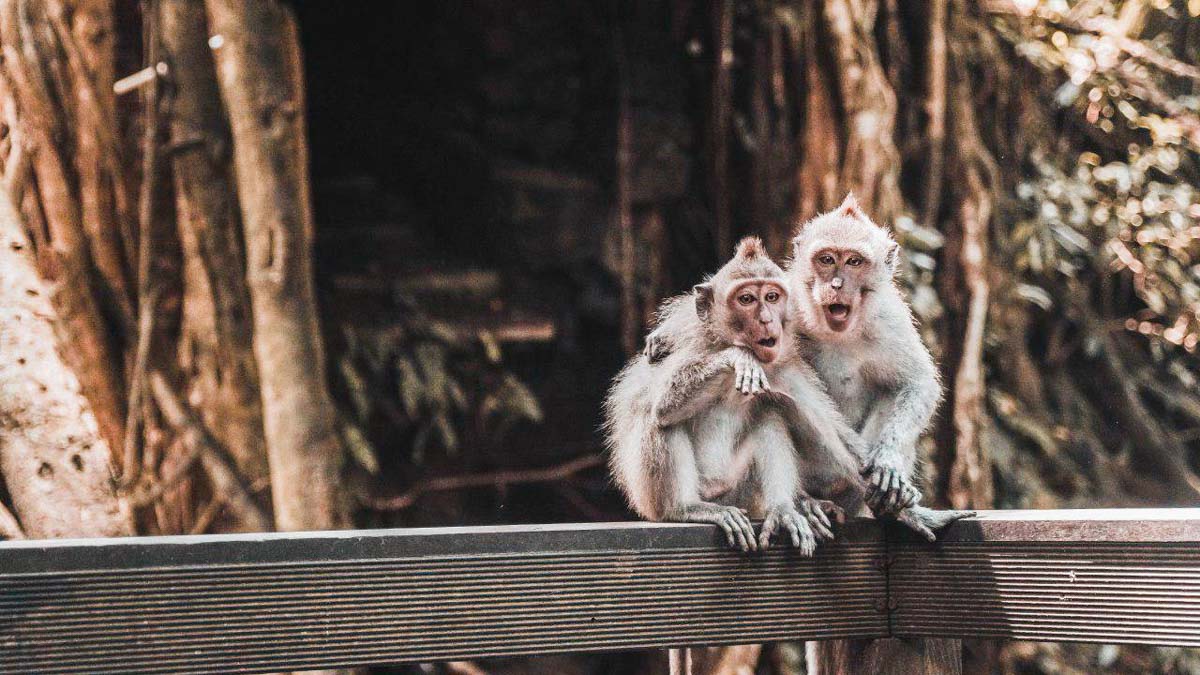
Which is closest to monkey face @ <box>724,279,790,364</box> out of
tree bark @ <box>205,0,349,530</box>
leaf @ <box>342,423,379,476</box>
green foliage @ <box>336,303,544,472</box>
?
tree bark @ <box>205,0,349,530</box>

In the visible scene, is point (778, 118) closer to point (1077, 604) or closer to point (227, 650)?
point (1077, 604)

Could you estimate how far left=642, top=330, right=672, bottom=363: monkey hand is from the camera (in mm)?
3232

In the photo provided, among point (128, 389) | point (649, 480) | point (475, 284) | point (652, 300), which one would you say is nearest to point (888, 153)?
point (652, 300)

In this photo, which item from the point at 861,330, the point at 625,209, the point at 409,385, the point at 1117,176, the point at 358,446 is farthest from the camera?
the point at 625,209

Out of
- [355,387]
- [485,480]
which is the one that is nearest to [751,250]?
[355,387]

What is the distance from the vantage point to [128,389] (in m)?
4.46

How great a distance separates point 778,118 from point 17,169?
348 cm

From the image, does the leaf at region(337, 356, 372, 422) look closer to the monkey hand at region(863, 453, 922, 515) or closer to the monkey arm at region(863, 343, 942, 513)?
the monkey arm at region(863, 343, 942, 513)

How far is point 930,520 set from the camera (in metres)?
2.43

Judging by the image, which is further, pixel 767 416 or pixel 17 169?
pixel 17 169

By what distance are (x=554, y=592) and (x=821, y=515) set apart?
0.71 meters

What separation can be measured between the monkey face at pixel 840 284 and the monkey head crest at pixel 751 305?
12cm

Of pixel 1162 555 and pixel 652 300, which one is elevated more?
pixel 652 300

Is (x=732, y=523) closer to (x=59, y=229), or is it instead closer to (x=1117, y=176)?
(x=59, y=229)
